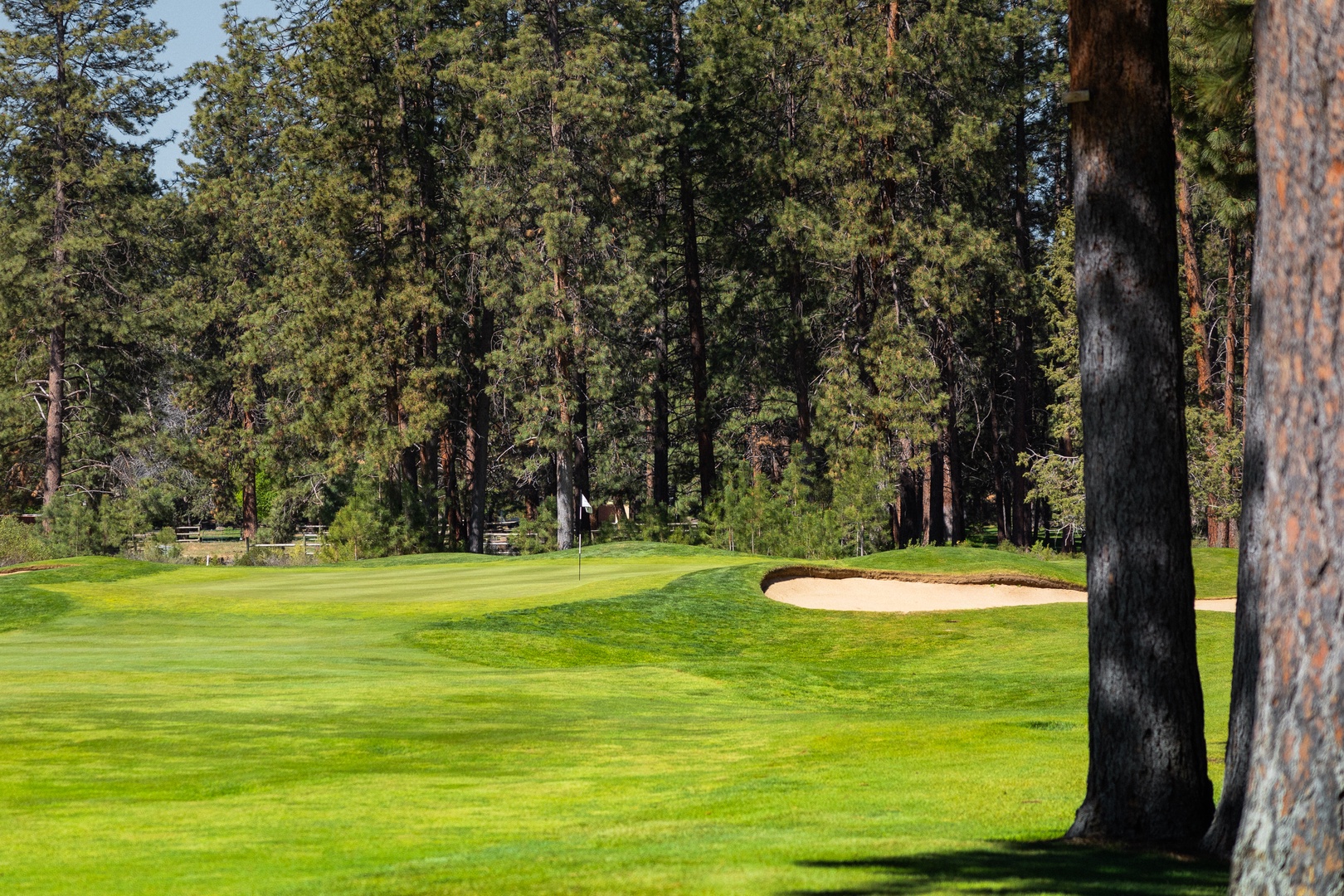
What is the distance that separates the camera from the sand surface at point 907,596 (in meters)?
22.0

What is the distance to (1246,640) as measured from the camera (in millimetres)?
A: 6828

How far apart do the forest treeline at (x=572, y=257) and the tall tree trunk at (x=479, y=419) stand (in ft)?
0.61

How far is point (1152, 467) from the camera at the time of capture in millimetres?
7281

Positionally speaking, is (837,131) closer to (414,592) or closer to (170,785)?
(414,592)

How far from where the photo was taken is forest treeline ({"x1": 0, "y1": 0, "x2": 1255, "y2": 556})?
38.5 meters

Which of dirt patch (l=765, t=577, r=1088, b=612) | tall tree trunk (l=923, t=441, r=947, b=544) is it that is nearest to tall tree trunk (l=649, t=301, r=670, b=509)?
tall tree trunk (l=923, t=441, r=947, b=544)

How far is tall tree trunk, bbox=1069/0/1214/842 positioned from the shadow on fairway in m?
0.53

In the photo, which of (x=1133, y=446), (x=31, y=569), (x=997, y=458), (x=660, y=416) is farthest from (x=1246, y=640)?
(x=997, y=458)

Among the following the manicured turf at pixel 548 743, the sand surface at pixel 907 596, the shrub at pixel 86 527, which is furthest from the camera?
the shrub at pixel 86 527

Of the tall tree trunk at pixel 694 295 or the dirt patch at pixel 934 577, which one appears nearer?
the dirt patch at pixel 934 577

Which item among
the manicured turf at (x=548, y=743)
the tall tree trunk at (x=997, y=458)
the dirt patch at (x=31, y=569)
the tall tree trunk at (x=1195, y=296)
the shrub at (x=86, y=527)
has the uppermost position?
the tall tree trunk at (x=1195, y=296)

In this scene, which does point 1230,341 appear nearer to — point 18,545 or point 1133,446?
point 1133,446

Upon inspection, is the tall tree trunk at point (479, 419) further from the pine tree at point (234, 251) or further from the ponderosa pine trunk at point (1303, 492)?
the ponderosa pine trunk at point (1303, 492)

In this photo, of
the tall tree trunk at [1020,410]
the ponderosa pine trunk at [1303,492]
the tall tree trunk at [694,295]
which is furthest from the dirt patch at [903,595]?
the tall tree trunk at [1020,410]
